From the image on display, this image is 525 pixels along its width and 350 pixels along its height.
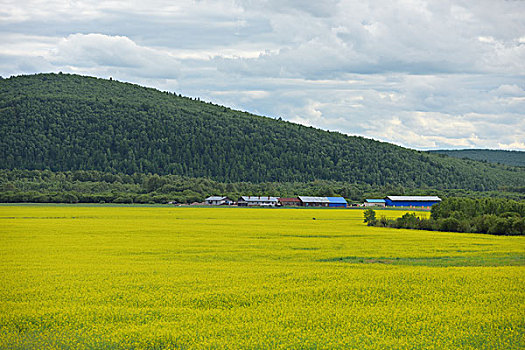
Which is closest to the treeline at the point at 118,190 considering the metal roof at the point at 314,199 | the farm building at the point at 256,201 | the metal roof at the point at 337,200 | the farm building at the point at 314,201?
the farm building at the point at 256,201

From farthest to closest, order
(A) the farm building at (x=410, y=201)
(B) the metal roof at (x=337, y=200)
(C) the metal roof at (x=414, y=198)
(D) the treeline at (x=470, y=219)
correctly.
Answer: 1. (C) the metal roof at (x=414, y=198)
2. (B) the metal roof at (x=337, y=200)
3. (A) the farm building at (x=410, y=201)
4. (D) the treeline at (x=470, y=219)

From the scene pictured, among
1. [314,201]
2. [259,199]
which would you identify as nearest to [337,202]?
[314,201]

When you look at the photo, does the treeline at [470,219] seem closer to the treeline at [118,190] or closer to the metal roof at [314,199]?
the metal roof at [314,199]

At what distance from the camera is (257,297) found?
82.8 feet

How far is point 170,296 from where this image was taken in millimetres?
24844

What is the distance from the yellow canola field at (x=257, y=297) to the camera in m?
19.2

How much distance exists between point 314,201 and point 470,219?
78038 millimetres

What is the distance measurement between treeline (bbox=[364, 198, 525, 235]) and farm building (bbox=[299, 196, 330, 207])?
63190 millimetres

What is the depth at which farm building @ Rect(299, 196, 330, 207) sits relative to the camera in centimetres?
14712

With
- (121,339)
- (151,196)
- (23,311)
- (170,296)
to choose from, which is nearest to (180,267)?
(170,296)

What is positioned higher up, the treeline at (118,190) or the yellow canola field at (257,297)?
the treeline at (118,190)

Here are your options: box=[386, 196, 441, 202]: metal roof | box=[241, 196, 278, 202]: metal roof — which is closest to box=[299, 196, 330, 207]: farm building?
box=[241, 196, 278, 202]: metal roof

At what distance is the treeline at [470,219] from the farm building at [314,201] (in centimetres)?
6319

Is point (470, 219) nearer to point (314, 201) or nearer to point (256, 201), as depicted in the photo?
point (314, 201)
